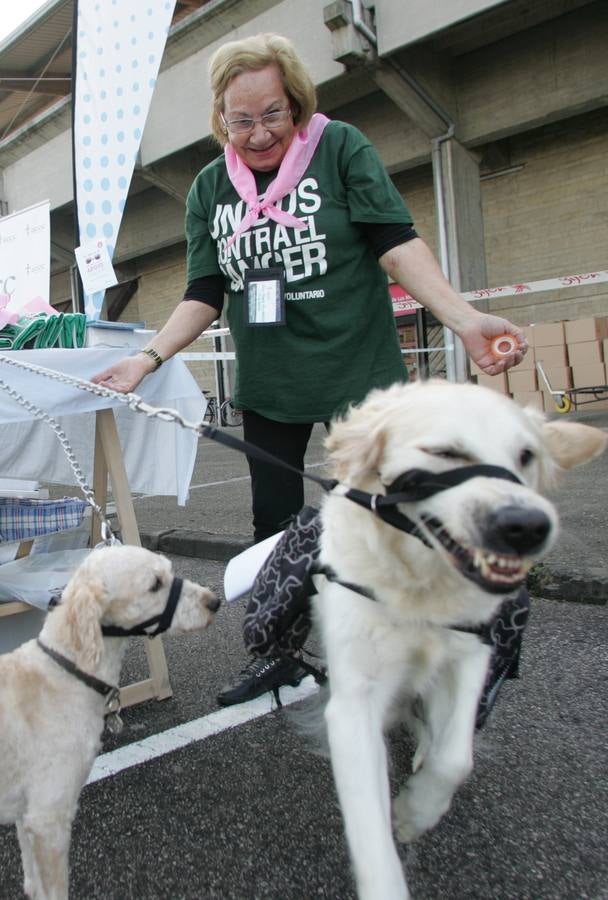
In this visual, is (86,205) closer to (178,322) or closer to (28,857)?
(178,322)

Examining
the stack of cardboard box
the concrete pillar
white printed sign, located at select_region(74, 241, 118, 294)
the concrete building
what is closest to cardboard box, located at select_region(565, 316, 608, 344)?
the stack of cardboard box

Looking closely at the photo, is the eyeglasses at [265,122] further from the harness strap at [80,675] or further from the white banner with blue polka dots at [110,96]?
the white banner with blue polka dots at [110,96]

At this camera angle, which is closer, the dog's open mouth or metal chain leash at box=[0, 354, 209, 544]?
the dog's open mouth

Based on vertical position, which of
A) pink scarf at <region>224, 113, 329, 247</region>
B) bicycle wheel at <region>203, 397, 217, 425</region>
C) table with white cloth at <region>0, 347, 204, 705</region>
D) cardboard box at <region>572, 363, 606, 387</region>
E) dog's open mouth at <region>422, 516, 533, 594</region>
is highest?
bicycle wheel at <region>203, 397, 217, 425</region>

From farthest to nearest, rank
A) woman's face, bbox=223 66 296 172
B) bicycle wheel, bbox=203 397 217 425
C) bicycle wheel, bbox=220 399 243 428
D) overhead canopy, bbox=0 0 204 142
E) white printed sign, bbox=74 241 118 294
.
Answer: bicycle wheel, bbox=203 397 217 425
bicycle wheel, bbox=220 399 243 428
overhead canopy, bbox=0 0 204 142
white printed sign, bbox=74 241 118 294
woman's face, bbox=223 66 296 172

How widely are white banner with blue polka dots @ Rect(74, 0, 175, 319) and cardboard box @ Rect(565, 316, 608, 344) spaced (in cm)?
886

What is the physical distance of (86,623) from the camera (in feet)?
5.37

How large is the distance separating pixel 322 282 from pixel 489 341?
2.01ft

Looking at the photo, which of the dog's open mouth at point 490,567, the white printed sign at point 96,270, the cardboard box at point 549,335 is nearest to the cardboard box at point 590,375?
the cardboard box at point 549,335

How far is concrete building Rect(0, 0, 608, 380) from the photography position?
1070cm

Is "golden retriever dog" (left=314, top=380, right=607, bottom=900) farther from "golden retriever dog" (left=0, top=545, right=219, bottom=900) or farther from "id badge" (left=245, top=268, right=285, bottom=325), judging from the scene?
"id badge" (left=245, top=268, right=285, bottom=325)

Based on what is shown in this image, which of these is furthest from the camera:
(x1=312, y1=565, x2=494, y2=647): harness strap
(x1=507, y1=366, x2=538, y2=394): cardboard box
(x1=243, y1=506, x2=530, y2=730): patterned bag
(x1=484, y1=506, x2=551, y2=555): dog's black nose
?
(x1=507, y1=366, x2=538, y2=394): cardboard box

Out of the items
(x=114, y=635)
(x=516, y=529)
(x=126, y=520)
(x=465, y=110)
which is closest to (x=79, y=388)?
(x=126, y=520)

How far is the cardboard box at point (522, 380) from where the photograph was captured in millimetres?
12180
